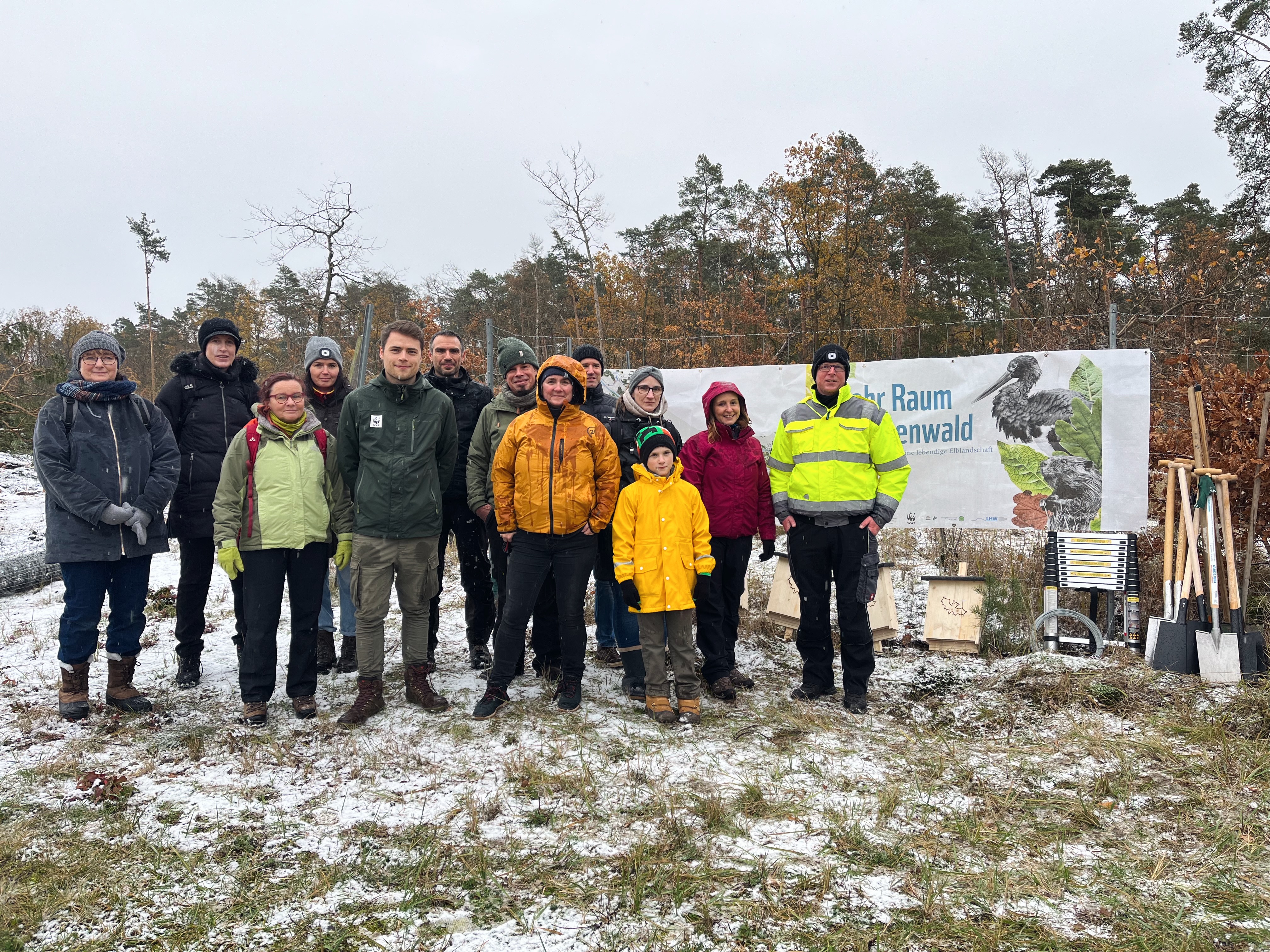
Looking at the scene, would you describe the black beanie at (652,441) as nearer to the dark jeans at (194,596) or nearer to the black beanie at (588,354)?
the black beanie at (588,354)

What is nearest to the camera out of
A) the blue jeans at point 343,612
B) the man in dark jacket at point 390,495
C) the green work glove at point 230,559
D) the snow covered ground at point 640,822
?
the snow covered ground at point 640,822

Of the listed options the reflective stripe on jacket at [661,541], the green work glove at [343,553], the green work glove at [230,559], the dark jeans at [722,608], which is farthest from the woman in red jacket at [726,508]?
the green work glove at [230,559]

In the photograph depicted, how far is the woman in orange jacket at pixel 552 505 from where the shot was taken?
12.8 ft

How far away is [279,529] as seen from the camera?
3803mm

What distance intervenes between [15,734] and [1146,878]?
500cm

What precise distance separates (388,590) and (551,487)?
1033mm

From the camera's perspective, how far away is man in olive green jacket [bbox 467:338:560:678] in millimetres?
4277

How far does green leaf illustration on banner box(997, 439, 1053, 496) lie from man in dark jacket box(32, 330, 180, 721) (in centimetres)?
581

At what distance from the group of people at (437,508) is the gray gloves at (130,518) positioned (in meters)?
0.01

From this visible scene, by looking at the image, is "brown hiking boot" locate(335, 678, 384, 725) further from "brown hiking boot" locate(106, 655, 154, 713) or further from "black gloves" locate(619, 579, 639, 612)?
"black gloves" locate(619, 579, 639, 612)

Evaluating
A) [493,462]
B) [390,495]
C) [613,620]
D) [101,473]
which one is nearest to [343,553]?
[390,495]

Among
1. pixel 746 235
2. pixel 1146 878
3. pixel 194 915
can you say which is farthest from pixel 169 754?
pixel 746 235

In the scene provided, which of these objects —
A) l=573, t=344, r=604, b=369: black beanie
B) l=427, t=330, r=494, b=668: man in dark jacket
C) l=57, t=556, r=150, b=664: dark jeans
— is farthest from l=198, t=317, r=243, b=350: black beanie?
l=573, t=344, r=604, b=369: black beanie

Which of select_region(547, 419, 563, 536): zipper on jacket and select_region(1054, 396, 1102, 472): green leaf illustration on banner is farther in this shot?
select_region(1054, 396, 1102, 472): green leaf illustration on banner
